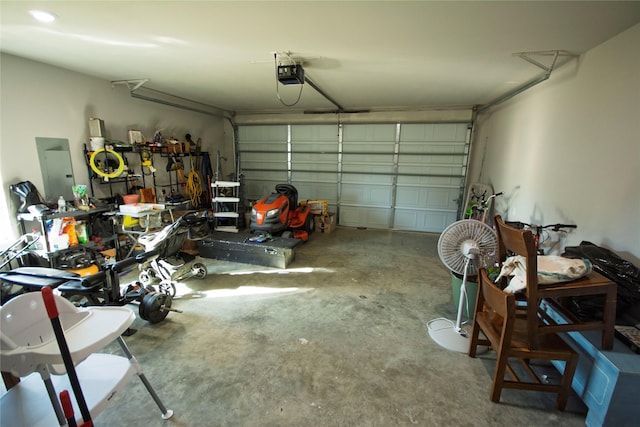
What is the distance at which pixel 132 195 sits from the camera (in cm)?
402

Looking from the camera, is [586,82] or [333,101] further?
[333,101]

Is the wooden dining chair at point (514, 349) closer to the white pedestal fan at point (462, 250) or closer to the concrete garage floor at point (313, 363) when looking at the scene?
the concrete garage floor at point (313, 363)

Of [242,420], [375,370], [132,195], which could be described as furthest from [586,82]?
[132,195]

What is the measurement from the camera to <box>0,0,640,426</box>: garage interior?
1784 mm

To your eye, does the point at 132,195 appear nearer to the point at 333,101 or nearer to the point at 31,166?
the point at 31,166

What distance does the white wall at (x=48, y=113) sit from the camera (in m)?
2.88

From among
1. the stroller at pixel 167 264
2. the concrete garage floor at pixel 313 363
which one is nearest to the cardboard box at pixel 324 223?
the concrete garage floor at pixel 313 363

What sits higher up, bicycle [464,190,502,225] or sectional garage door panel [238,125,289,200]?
sectional garage door panel [238,125,289,200]

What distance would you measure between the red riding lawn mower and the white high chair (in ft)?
10.3

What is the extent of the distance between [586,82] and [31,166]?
5728 mm

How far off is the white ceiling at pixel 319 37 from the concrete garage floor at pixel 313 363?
99.0 inches

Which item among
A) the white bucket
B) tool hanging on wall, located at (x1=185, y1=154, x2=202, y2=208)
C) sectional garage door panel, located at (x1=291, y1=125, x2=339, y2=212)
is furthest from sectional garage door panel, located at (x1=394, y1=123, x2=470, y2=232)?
the white bucket

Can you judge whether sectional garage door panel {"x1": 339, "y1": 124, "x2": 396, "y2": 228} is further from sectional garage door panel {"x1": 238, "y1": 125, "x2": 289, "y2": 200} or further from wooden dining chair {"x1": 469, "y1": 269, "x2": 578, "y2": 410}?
wooden dining chair {"x1": 469, "y1": 269, "x2": 578, "y2": 410}

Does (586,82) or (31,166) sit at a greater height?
(586,82)
